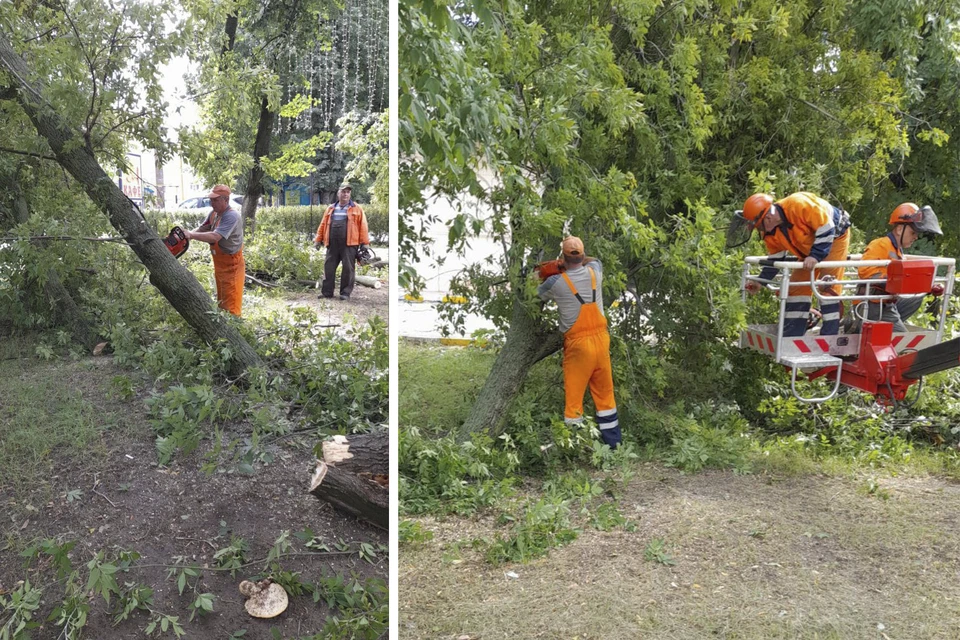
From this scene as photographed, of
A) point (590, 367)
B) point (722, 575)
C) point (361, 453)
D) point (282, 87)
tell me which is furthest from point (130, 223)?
point (590, 367)

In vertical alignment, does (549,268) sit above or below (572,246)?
below

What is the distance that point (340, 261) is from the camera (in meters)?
1.88

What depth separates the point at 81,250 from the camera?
5.79 ft

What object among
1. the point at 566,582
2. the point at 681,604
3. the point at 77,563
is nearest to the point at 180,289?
the point at 77,563

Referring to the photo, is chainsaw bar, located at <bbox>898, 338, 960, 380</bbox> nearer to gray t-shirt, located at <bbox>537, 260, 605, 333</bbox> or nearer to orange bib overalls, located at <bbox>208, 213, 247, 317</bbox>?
gray t-shirt, located at <bbox>537, 260, 605, 333</bbox>

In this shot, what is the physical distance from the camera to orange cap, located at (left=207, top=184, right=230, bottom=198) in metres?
1.72

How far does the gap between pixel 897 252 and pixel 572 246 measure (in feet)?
4.75

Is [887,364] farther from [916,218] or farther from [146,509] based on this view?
[146,509]

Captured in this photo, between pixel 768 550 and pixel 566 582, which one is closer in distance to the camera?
pixel 566 582

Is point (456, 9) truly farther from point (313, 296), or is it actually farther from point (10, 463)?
point (10, 463)

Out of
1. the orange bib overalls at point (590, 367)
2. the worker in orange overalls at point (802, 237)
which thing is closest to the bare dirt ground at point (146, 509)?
the orange bib overalls at point (590, 367)

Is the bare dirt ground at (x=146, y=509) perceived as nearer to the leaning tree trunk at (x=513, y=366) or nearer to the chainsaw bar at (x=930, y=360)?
the leaning tree trunk at (x=513, y=366)

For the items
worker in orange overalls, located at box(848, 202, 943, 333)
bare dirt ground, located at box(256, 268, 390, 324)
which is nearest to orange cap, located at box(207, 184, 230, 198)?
bare dirt ground, located at box(256, 268, 390, 324)

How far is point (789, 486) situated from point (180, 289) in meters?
2.77
